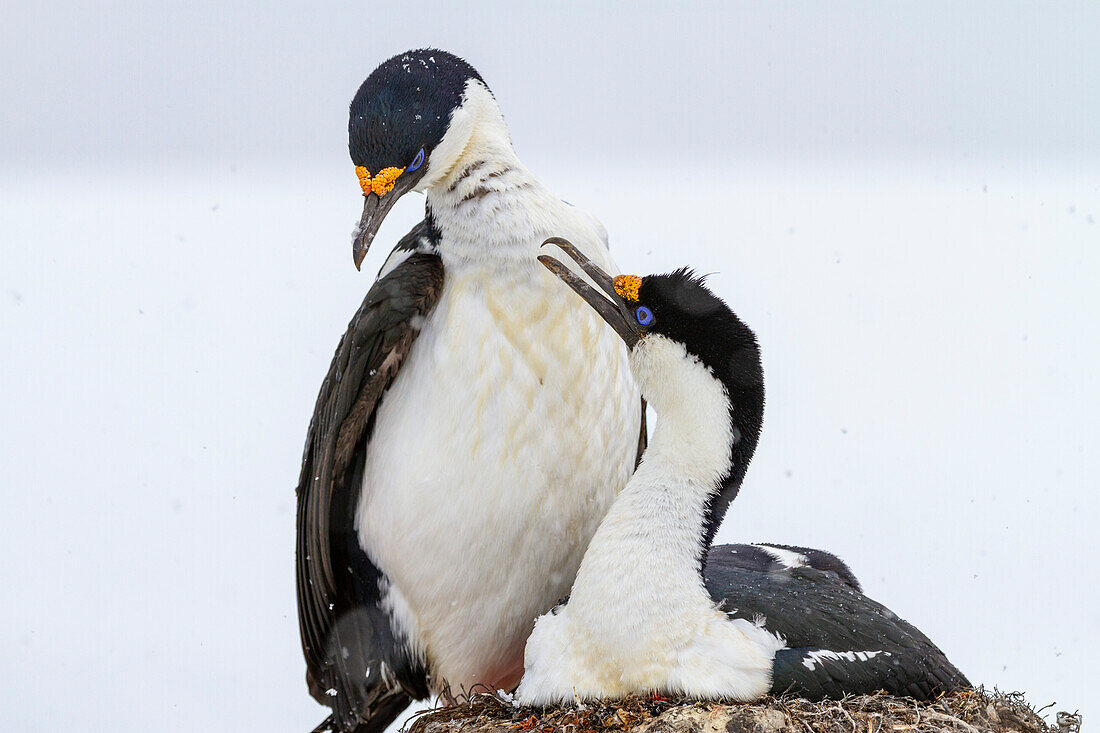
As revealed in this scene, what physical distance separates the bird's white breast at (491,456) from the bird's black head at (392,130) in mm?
214

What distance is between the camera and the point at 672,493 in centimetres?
174

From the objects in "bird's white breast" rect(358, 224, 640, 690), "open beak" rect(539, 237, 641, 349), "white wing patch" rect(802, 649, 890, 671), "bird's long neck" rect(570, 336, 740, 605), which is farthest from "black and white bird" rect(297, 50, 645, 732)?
"white wing patch" rect(802, 649, 890, 671)

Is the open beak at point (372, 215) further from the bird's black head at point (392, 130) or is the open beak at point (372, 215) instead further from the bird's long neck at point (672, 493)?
the bird's long neck at point (672, 493)

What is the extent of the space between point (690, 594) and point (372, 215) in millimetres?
743

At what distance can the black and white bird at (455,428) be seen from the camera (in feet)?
6.08

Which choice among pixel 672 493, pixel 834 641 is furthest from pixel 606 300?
pixel 834 641

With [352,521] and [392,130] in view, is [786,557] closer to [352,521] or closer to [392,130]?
[352,521]

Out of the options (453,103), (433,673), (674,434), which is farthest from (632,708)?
(453,103)

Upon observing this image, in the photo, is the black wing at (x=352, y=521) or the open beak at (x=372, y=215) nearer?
the open beak at (x=372, y=215)

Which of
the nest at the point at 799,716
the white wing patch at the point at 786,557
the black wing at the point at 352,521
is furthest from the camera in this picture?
the white wing patch at the point at 786,557

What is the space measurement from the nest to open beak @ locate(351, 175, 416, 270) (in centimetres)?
74

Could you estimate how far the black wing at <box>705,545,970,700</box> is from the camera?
1.61 meters

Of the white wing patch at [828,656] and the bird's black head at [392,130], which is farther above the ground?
the bird's black head at [392,130]

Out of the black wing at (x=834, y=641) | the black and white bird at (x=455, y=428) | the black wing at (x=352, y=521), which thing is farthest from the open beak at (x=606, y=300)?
the black wing at (x=834, y=641)
